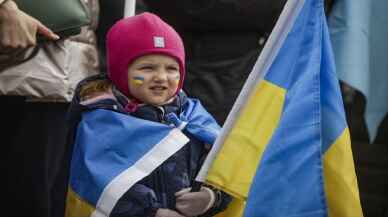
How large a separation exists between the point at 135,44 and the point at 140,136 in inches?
13.1

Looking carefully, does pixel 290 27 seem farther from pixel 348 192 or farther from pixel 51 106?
pixel 51 106

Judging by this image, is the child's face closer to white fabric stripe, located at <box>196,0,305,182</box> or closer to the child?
the child

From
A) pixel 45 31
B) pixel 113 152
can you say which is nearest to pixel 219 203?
pixel 113 152

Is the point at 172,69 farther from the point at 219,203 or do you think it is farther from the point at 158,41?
the point at 219,203

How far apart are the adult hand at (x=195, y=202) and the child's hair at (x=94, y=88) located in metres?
0.52

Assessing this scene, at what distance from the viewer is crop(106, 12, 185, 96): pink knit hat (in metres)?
2.54

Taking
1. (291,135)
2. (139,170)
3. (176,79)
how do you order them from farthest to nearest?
(176,79) → (139,170) → (291,135)

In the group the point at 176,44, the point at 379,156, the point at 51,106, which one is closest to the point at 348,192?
the point at 176,44

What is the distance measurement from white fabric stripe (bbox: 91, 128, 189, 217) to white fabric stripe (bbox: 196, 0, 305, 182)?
7.9 inches

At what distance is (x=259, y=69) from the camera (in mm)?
2311

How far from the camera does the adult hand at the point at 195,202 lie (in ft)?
7.75

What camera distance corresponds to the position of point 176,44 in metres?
2.58

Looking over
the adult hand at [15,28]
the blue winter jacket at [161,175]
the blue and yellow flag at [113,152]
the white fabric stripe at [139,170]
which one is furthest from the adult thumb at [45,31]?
the white fabric stripe at [139,170]

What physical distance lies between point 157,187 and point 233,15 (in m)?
1.09
